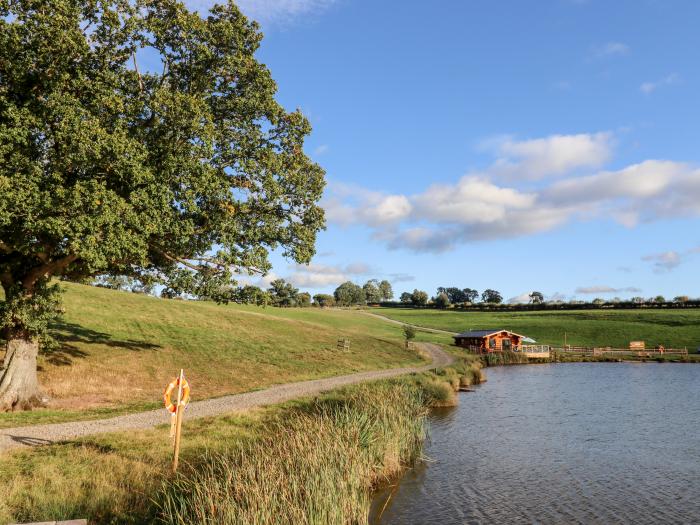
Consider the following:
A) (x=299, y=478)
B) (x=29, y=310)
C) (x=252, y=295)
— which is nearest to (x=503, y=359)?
(x=252, y=295)

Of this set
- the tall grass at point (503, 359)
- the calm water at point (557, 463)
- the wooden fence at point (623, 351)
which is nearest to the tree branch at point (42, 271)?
the calm water at point (557, 463)

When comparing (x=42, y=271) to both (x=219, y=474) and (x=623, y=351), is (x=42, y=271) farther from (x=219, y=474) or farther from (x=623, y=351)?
(x=623, y=351)

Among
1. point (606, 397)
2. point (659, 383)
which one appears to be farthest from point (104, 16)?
point (659, 383)

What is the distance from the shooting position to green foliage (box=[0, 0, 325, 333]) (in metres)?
19.1

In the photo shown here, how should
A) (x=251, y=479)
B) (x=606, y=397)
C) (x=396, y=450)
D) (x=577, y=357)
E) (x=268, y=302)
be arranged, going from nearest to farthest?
1. (x=251, y=479)
2. (x=396, y=450)
3. (x=268, y=302)
4. (x=606, y=397)
5. (x=577, y=357)

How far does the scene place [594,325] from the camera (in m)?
106

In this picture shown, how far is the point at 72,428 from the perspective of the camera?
19031mm

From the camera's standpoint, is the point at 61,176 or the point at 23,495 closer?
the point at 23,495

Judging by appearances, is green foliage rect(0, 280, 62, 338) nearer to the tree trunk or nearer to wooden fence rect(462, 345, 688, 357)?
the tree trunk

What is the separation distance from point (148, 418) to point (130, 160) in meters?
11.0

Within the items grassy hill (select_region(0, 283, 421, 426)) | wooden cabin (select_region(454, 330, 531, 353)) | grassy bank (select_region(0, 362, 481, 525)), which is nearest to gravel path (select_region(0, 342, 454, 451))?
grassy bank (select_region(0, 362, 481, 525))

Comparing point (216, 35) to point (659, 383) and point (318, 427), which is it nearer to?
point (318, 427)

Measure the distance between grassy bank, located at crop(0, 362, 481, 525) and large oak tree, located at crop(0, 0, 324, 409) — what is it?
776 cm

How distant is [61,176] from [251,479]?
15.6 metres
